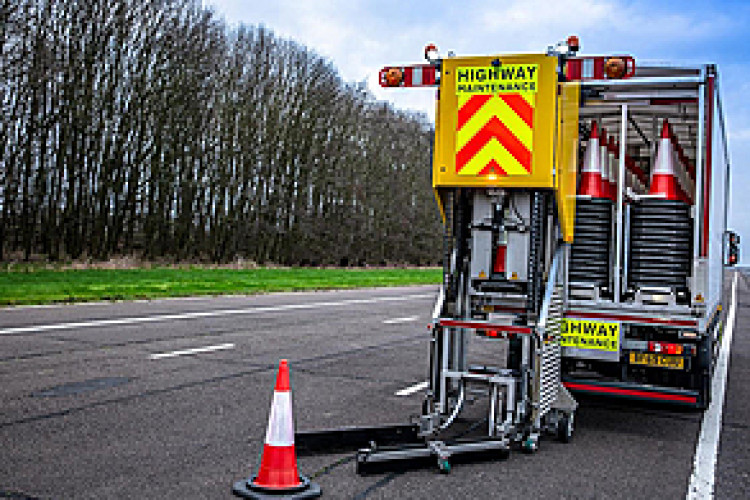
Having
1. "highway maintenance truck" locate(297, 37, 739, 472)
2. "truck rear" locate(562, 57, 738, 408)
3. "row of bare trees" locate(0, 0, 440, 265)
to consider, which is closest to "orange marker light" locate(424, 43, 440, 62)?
"highway maintenance truck" locate(297, 37, 739, 472)

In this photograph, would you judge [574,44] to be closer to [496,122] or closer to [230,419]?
[496,122]

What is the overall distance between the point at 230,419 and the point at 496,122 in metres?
3.51

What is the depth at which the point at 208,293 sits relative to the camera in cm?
2164

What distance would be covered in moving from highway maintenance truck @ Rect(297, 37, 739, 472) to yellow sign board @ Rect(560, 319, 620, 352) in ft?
0.04

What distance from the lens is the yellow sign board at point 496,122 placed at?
20.9 ft

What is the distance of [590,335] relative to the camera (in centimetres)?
752

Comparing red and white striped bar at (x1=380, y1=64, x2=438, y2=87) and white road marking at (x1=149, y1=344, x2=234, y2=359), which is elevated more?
red and white striped bar at (x1=380, y1=64, x2=438, y2=87)

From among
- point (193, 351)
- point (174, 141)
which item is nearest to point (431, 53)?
point (193, 351)

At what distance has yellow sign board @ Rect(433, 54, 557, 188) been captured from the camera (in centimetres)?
638

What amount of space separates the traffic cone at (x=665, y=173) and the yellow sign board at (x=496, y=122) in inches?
90.6

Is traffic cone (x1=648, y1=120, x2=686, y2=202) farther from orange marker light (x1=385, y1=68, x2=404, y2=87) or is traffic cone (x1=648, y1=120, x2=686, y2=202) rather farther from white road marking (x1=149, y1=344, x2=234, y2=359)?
white road marking (x1=149, y1=344, x2=234, y2=359)

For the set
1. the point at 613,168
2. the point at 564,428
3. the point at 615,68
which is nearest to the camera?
the point at 615,68

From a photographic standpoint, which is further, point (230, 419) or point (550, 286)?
point (230, 419)

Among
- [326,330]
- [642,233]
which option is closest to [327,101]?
[326,330]
